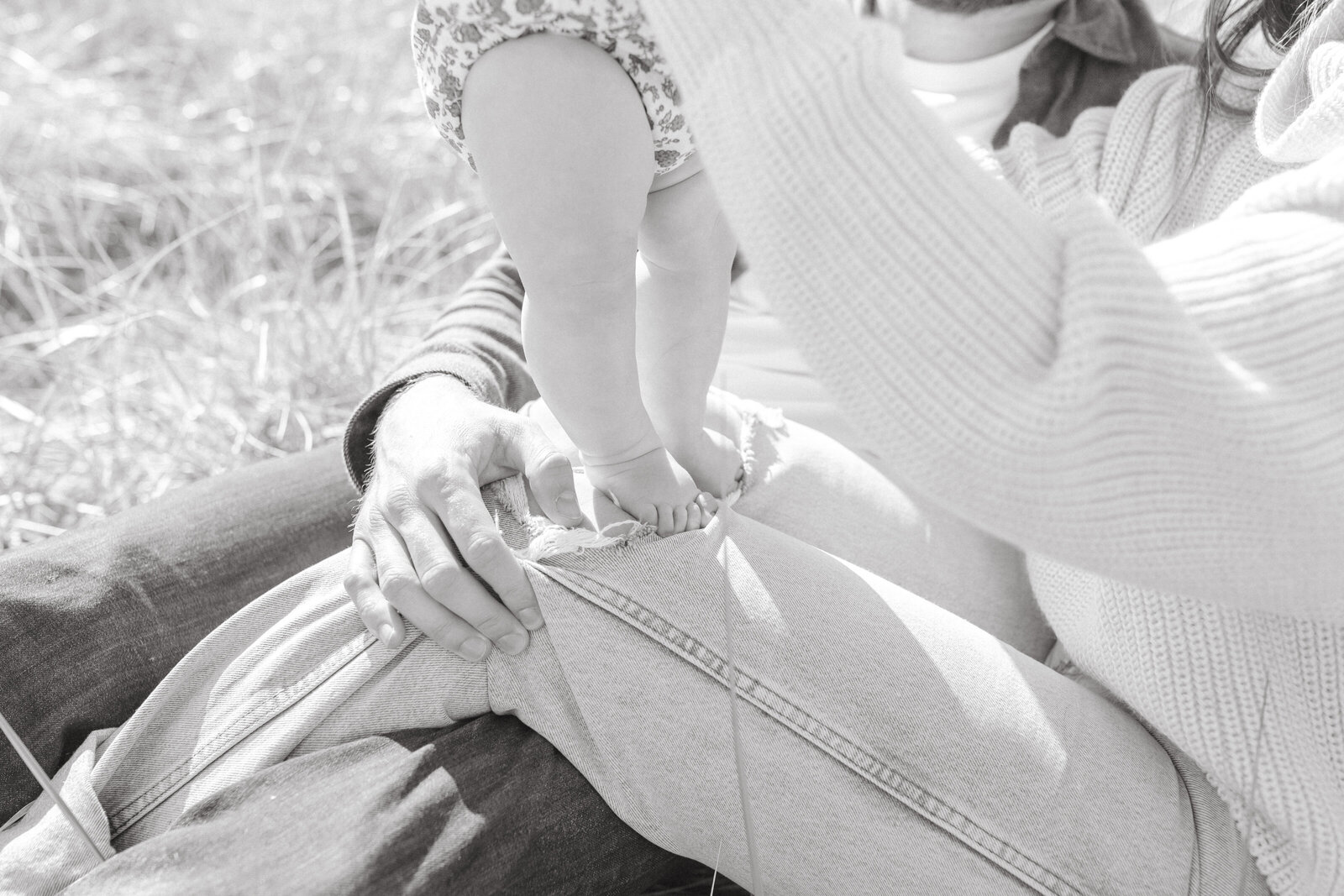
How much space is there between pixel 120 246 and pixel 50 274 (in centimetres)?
26

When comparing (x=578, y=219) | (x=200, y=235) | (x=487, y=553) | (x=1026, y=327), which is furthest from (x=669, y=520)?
(x=200, y=235)

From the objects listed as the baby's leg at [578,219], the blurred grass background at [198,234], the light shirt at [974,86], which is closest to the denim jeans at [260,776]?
the baby's leg at [578,219]

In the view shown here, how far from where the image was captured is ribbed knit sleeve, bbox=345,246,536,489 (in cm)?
102

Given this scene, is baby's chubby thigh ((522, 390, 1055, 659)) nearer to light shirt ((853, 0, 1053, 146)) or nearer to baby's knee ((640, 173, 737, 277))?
baby's knee ((640, 173, 737, 277))

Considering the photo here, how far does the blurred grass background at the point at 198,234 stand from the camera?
1.63 m

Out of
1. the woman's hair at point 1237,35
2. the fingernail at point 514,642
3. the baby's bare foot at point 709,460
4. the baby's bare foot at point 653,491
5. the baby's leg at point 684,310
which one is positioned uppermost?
the woman's hair at point 1237,35

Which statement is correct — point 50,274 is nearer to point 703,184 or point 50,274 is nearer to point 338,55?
point 338,55

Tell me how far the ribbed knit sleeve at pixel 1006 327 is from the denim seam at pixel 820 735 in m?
0.23

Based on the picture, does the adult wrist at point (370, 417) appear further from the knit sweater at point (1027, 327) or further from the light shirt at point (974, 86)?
the light shirt at point (974, 86)

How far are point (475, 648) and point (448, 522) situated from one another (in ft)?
0.35

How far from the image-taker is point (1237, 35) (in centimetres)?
99

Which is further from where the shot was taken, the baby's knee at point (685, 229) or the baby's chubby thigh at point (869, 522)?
the baby's chubby thigh at point (869, 522)

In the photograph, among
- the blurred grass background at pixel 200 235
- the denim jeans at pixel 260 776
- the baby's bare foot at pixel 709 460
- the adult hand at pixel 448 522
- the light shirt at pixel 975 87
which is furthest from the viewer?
the blurred grass background at pixel 200 235

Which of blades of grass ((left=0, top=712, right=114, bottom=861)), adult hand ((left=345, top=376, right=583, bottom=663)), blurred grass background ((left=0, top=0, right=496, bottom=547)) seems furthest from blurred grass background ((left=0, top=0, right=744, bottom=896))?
blades of grass ((left=0, top=712, right=114, bottom=861))
